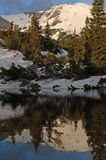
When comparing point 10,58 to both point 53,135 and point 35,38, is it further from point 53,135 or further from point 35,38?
point 53,135

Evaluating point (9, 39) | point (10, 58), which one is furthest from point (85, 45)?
point (9, 39)

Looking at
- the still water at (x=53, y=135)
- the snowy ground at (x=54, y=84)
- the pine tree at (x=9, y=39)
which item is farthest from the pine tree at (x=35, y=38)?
the still water at (x=53, y=135)

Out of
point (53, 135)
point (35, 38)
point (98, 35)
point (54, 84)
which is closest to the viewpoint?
point (53, 135)

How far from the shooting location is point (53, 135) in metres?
22.6

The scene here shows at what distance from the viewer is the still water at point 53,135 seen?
17.5 meters

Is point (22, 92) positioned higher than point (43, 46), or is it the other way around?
point (43, 46)

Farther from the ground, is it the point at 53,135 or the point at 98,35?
the point at 98,35

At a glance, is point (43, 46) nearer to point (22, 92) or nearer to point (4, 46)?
point (4, 46)

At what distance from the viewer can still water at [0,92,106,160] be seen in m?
17.5

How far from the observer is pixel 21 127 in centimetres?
2553

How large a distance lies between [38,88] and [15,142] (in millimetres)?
42454

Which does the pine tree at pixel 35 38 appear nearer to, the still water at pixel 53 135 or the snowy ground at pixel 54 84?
the snowy ground at pixel 54 84

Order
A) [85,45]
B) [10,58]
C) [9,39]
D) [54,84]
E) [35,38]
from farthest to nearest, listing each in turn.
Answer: [9,39], [35,38], [10,58], [85,45], [54,84]

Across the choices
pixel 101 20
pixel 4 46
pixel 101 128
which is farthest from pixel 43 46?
pixel 101 128
